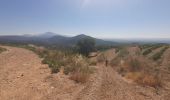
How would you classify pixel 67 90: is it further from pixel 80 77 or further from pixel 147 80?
pixel 147 80

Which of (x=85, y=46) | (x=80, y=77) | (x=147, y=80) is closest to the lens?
(x=80, y=77)

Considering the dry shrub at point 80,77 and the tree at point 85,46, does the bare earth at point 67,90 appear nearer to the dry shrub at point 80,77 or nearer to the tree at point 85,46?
the dry shrub at point 80,77

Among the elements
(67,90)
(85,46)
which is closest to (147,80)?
(67,90)

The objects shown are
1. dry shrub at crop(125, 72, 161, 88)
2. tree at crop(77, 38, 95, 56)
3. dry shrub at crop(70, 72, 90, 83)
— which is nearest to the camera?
dry shrub at crop(70, 72, 90, 83)

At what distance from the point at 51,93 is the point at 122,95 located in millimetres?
3125

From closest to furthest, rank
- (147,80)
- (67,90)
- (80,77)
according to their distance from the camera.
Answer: (67,90), (80,77), (147,80)

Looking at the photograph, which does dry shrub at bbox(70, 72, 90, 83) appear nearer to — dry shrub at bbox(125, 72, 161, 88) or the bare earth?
the bare earth

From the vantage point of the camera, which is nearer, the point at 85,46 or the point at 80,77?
the point at 80,77

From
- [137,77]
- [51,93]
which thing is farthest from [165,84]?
[51,93]

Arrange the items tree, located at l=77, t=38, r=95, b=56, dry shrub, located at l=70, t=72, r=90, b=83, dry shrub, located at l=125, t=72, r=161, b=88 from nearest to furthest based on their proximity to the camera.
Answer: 1. dry shrub, located at l=70, t=72, r=90, b=83
2. dry shrub, located at l=125, t=72, r=161, b=88
3. tree, located at l=77, t=38, r=95, b=56

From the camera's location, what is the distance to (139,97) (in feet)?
28.0

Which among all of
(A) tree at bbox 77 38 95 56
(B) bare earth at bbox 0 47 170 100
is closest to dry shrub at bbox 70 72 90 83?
(B) bare earth at bbox 0 47 170 100

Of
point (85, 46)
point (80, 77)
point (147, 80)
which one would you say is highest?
point (80, 77)

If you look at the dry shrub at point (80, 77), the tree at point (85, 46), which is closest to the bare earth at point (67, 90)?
the dry shrub at point (80, 77)
